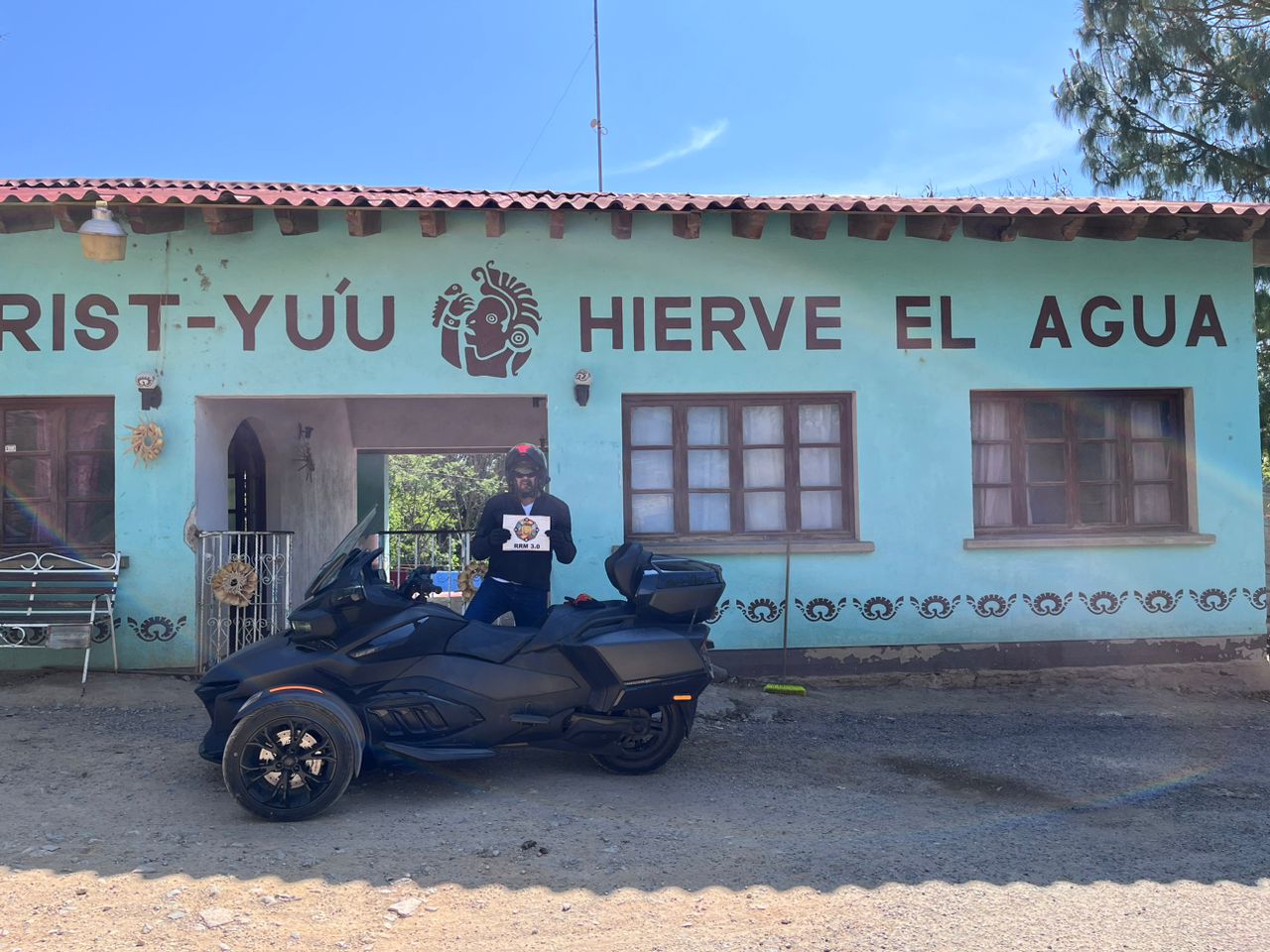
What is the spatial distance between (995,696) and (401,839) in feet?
15.3

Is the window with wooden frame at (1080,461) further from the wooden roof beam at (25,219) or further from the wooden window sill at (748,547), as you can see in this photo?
the wooden roof beam at (25,219)

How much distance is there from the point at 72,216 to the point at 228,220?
1.05m

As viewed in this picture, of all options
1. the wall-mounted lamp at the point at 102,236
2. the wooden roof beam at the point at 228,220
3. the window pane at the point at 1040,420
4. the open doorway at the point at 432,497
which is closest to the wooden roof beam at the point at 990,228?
the window pane at the point at 1040,420

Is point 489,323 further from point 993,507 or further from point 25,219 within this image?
point 993,507

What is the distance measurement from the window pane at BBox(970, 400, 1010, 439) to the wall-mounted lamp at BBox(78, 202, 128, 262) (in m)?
6.26

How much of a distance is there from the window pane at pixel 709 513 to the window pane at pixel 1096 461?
9.26 feet

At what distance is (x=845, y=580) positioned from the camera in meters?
7.74

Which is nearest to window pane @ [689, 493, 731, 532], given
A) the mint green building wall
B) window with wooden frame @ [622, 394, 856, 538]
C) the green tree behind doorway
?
window with wooden frame @ [622, 394, 856, 538]

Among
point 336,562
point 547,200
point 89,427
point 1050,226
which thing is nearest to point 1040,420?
point 1050,226

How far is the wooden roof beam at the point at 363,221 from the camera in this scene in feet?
24.0

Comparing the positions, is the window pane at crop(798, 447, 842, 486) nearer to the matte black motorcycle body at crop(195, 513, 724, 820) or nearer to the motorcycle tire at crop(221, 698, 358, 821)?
the matte black motorcycle body at crop(195, 513, 724, 820)

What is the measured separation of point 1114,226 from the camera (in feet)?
25.7

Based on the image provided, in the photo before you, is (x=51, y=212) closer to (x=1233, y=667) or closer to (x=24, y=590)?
(x=24, y=590)

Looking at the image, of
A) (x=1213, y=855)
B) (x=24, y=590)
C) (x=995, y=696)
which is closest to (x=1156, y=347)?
(x=995, y=696)
